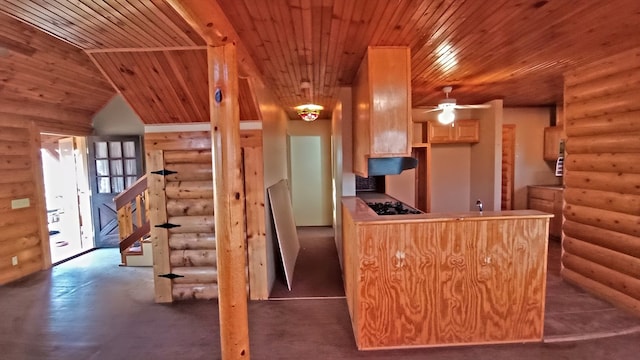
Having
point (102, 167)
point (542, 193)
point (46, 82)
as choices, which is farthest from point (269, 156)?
point (542, 193)

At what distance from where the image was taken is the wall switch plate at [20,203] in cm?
438

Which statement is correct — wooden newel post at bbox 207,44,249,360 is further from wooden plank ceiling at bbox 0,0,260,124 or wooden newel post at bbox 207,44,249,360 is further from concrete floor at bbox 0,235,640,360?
concrete floor at bbox 0,235,640,360

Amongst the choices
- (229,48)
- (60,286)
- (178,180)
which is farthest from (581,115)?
(60,286)

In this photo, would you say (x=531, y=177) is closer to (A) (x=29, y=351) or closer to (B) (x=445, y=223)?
(B) (x=445, y=223)

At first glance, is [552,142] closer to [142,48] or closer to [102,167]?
[142,48]

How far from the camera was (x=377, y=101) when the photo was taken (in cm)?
268

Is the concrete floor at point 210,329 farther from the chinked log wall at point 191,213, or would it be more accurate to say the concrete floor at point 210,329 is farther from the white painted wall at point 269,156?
the white painted wall at point 269,156

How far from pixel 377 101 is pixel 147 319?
3.16m

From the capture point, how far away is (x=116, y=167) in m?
5.89

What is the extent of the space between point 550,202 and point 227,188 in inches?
225

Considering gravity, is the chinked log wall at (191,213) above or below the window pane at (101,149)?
below

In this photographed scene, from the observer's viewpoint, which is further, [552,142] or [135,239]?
[552,142]

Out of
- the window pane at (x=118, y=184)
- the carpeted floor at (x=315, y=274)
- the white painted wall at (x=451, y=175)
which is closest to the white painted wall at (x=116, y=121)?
the window pane at (x=118, y=184)

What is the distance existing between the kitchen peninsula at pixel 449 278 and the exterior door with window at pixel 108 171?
531 cm
